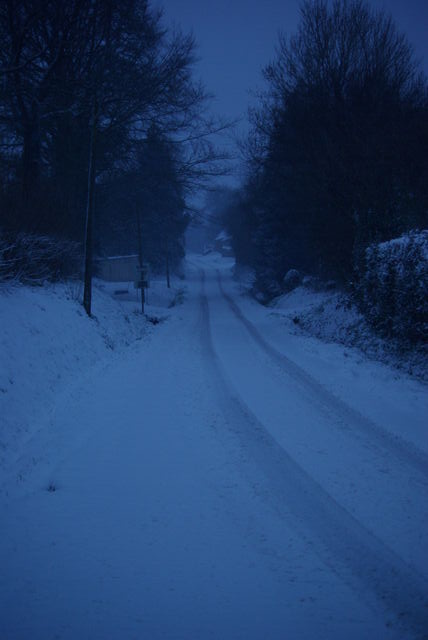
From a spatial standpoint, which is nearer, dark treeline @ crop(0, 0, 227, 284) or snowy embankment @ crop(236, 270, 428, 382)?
snowy embankment @ crop(236, 270, 428, 382)

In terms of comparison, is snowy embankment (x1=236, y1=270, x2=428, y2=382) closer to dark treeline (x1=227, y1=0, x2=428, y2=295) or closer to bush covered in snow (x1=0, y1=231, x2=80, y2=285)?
dark treeline (x1=227, y1=0, x2=428, y2=295)

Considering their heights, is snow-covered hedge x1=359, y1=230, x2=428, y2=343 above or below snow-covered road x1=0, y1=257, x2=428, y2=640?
above

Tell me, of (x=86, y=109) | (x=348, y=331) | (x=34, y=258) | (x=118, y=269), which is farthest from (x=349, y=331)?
(x=118, y=269)

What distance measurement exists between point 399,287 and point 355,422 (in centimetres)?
510

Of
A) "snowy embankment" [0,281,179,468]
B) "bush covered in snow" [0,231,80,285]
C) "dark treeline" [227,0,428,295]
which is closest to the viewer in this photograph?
"snowy embankment" [0,281,179,468]

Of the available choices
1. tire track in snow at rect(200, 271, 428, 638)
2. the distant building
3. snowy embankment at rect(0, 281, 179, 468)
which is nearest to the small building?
snowy embankment at rect(0, 281, 179, 468)

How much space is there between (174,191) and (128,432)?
59.1ft

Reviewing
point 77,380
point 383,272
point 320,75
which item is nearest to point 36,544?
point 77,380

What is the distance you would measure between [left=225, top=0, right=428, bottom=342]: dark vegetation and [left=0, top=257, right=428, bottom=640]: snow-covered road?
468 centimetres

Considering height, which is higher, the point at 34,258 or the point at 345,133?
the point at 345,133

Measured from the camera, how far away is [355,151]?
1401cm

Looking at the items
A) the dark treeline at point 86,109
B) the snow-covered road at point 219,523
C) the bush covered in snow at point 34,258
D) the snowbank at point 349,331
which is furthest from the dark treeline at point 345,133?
the bush covered in snow at point 34,258

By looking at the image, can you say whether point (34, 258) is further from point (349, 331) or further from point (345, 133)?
point (345, 133)

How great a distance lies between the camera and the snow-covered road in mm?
2588
